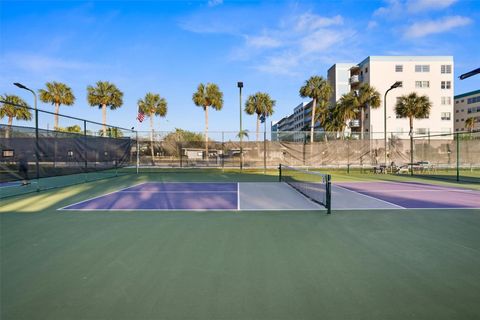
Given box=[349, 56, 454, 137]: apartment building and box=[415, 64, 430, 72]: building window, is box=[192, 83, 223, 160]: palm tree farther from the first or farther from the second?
box=[415, 64, 430, 72]: building window

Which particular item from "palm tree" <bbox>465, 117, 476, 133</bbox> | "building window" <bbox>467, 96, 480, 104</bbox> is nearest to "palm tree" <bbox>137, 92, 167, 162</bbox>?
"palm tree" <bbox>465, 117, 476, 133</bbox>

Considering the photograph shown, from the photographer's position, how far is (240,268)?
3768mm

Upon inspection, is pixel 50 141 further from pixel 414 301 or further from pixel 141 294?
pixel 414 301

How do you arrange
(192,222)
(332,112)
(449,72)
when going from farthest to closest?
1. (449,72)
2. (332,112)
3. (192,222)

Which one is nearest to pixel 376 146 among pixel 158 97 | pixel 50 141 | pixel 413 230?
pixel 413 230

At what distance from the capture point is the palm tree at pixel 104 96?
36.9 metres

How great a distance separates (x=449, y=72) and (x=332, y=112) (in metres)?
24.8

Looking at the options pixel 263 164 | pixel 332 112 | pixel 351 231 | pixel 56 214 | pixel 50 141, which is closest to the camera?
pixel 351 231

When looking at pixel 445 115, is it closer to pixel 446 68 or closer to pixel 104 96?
pixel 446 68

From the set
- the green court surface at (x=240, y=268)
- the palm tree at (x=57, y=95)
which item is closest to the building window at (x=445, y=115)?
the green court surface at (x=240, y=268)

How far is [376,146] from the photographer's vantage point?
921 inches

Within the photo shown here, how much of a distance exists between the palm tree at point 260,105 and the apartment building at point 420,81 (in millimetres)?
18590

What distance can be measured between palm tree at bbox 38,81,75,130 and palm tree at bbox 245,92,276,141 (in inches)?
1136

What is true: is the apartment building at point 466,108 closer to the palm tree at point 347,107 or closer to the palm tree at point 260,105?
the palm tree at point 347,107
